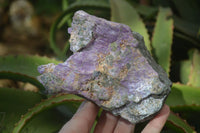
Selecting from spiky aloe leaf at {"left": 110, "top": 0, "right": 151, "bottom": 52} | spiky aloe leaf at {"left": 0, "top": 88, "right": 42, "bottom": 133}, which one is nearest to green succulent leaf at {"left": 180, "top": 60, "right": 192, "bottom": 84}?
spiky aloe leaf at {"left": 110, "top": 0, "right": 151, "bottom": 52}

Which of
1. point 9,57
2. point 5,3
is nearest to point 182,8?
point 9,57

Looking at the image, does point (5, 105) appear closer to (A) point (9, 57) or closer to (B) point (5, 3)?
(A) point (9, 57)

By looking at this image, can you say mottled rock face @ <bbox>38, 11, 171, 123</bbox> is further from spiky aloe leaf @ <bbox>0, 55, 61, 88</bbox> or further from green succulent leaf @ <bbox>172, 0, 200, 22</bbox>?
green succulent leaf @ <bbox>172, 0, 200, 22</bbox>

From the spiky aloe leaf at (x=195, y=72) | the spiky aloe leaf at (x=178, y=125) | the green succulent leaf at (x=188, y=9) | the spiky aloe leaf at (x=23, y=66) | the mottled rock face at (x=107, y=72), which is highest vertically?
the green succulent leaf at (x=188, y=9)

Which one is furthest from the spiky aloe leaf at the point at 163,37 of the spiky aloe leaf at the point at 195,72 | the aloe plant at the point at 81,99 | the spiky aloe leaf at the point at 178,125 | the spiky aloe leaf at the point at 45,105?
the spiky aloe leaf at the point at 45,105

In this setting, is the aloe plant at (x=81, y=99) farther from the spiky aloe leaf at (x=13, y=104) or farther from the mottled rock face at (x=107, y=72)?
the mottled rock face at (x=107, y=72)

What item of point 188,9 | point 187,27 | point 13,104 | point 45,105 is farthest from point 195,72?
point 13,104
